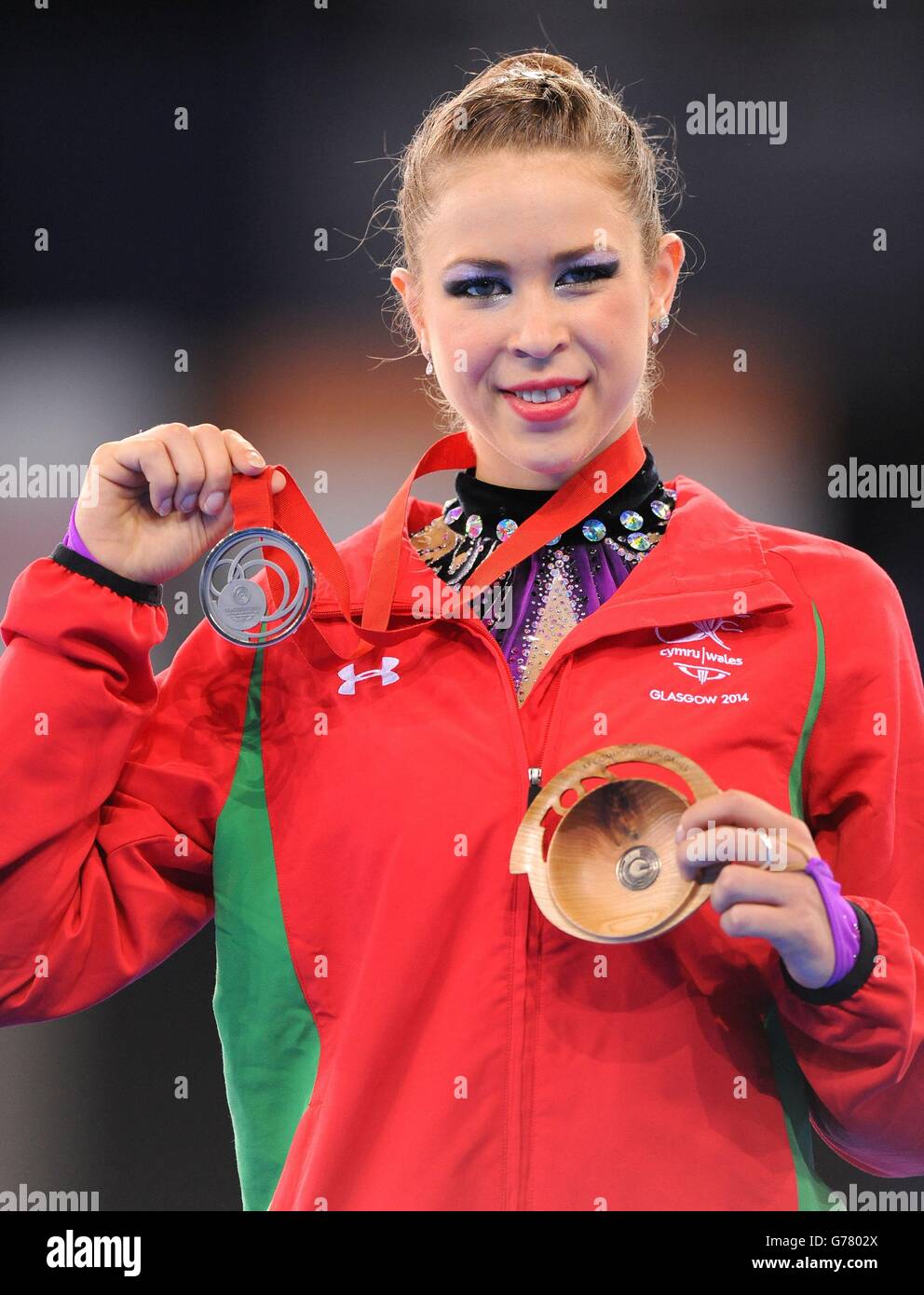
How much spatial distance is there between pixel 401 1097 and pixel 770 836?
435mm

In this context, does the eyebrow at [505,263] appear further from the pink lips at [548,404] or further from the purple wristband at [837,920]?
the purple wristband at [837,920]

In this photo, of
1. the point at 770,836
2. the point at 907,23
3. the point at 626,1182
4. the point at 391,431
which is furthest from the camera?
the point at 391,431

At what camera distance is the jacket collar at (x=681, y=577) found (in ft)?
4.57

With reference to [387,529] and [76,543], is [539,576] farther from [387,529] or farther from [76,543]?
[76,543]

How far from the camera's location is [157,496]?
138 centimetres

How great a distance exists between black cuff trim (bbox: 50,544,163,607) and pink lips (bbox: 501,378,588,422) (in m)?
0.41

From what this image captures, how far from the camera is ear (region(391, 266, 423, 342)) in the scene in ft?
5.17

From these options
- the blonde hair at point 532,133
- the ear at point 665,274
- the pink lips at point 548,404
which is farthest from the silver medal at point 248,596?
the ear at point 665,274

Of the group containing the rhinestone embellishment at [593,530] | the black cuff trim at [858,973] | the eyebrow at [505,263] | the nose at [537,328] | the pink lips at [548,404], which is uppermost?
the eyebrow at [505,263]

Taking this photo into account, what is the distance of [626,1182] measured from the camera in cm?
131

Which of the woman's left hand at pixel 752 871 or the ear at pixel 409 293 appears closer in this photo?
the woman's left hand at pixel 752 871

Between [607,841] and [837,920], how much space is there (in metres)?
0.21
